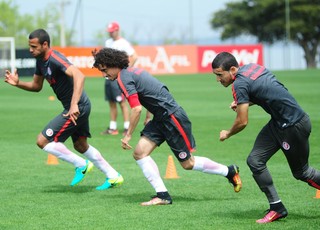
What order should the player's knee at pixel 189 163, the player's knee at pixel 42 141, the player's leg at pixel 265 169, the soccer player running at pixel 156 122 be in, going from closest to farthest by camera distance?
the player's leg at pixel 265 169, the soccer player running at pixel 156 122, the player's knee at pixel 189 163, the player's knee at pixel 42 141

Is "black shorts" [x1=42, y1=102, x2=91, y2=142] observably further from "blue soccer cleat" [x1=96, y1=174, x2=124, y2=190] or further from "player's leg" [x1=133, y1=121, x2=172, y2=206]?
"player's leg" [x1=133, y1=121, x2=172, y2=206]

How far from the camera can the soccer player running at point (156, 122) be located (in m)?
9.20

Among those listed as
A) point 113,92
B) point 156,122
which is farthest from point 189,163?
point 113,92

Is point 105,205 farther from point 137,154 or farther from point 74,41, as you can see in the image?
point 74,41

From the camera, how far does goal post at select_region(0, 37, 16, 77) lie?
45.6 meters

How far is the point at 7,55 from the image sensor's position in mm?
47438

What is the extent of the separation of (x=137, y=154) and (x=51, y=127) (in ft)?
4.82

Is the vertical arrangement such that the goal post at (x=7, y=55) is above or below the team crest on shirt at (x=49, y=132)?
below

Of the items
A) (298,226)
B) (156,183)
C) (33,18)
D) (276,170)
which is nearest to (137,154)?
(156,183)

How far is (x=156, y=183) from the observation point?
9477mm

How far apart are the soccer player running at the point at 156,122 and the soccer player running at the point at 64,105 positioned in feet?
2.82

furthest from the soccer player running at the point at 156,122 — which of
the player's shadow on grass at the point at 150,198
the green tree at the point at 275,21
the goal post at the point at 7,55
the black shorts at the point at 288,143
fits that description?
the green tree at the point at 275,21

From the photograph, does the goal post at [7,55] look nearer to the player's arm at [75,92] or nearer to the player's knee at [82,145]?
the player's knee at [82,145]

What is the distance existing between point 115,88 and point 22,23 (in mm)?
67882
